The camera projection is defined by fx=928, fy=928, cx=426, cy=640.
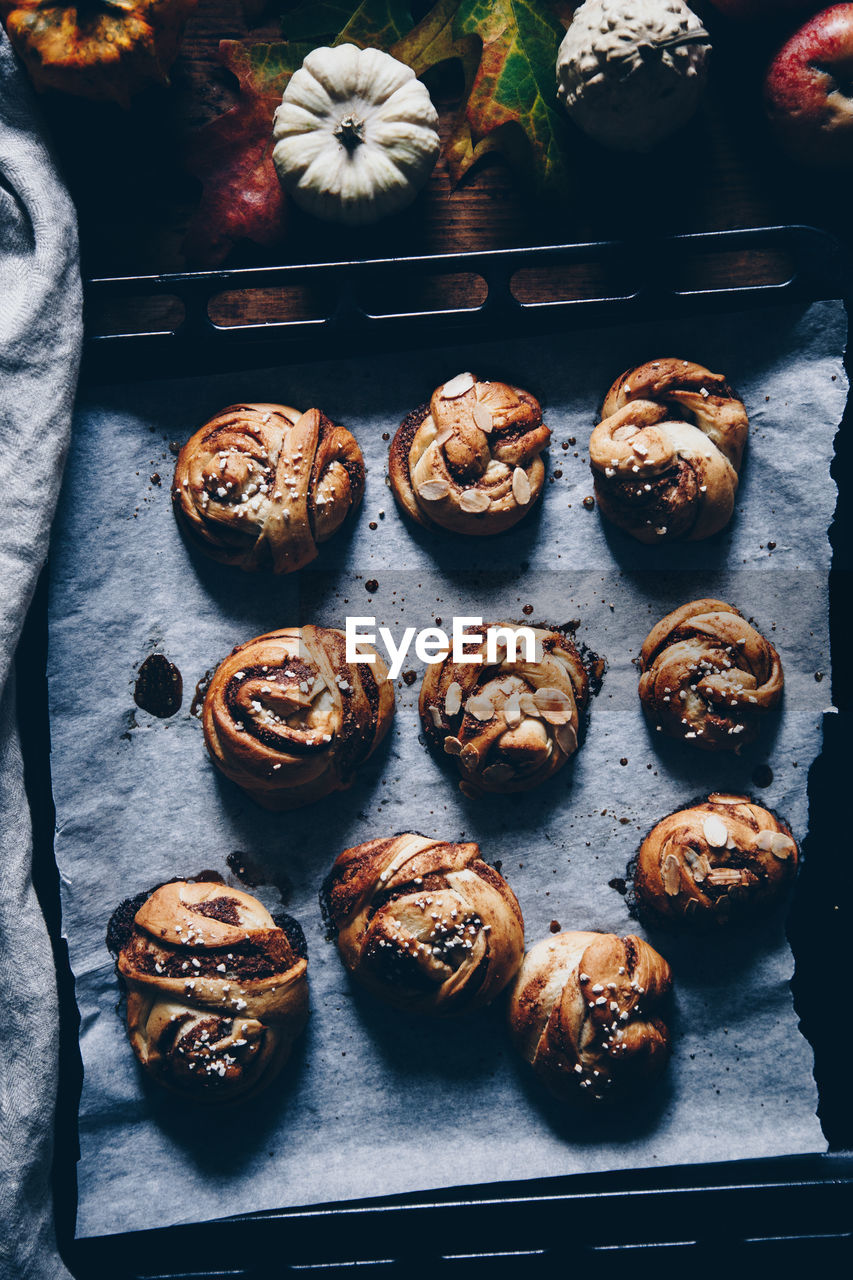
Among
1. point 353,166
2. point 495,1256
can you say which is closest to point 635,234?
point 353,166

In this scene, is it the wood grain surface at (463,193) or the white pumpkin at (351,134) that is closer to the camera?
the white pumpkin at (351,134)

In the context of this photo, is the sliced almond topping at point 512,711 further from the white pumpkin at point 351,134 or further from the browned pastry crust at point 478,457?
the white pumpkin at point 351,134

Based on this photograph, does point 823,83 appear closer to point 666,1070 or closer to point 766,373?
point 766,373

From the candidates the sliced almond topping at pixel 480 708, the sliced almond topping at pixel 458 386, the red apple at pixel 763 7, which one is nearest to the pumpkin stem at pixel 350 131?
the sliced almond topping at pixel 458 386

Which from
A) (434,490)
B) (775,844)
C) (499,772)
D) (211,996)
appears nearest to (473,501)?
(434,490)

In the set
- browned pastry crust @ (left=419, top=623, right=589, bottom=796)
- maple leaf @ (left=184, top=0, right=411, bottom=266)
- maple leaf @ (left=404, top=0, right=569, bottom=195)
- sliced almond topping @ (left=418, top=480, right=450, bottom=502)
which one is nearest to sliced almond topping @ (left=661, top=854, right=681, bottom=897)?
browned pastry crust @ (left=419, top=623, right=589, bottom=796)

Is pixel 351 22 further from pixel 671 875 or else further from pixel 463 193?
pixel 671 875
